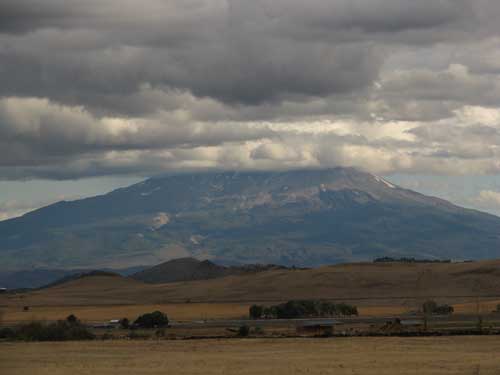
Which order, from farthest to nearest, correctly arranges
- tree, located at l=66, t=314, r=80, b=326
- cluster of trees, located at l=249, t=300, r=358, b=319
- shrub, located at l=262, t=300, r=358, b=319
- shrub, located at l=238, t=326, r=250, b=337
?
shrub, located at l=262, t=300, r=358, b=319 → cluster of trees, located at l=249, t=300, r=358, b=319 → tree, located at l=66, t=314, r=80, b=326 → shrub, located at l=238, t=326, r=250, b=337

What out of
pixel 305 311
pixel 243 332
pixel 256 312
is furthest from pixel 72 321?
pixel 305 311

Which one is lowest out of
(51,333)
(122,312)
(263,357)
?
(263,357)

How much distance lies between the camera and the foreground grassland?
217ft

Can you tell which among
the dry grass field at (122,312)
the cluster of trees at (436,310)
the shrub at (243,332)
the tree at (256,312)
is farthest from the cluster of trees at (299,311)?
the shrub at (243,332)

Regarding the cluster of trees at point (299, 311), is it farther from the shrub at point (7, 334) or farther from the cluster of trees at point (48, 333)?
the shrub at point (7, 334)

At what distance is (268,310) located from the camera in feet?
478

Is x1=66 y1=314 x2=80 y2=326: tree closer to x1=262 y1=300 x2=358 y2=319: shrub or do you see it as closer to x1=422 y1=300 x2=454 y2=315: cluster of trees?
x1=262 y1=300 x2=358 y2=319: shrub

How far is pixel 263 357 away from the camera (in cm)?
7425

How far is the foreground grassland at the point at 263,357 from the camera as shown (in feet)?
217

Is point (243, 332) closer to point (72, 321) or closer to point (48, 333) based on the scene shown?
point (48, 333)

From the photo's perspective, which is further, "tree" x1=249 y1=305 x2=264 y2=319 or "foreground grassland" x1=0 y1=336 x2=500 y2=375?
"tree" x1=249 y1=305 x2=264 y2=319

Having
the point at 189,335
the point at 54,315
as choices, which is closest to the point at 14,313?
the point at 54,315

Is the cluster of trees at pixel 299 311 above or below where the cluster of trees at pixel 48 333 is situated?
above

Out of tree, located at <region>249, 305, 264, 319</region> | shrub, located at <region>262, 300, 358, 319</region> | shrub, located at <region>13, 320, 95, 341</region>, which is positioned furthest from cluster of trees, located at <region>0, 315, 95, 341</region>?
shrub, located at <region>262, 300, 358, 319</region>
